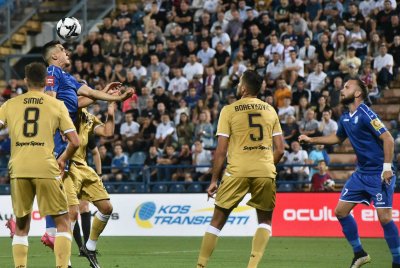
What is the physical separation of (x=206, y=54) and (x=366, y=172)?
1476 cm

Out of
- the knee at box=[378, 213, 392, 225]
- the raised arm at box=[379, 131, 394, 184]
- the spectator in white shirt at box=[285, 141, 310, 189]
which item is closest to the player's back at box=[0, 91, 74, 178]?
the raised arm at box=[379, 131, 394, 184]

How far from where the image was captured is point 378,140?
12.3 metres

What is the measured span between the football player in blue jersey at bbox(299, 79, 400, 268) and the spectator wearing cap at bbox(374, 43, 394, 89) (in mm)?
11705

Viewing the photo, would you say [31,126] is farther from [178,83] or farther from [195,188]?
[178,83]

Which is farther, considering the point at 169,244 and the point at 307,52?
the point at 307,52

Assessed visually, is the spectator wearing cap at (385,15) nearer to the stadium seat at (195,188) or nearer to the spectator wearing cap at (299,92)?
the spectator wearing cap at (299,92)

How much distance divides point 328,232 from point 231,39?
26.5 feet

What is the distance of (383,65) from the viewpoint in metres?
24.1

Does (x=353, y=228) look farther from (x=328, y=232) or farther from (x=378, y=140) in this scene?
(x=328, y=232)

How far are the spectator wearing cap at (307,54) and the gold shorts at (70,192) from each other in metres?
13.3

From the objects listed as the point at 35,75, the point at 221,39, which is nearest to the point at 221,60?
the point at 221,39

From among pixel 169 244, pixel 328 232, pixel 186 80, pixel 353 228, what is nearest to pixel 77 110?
pixel 353 228

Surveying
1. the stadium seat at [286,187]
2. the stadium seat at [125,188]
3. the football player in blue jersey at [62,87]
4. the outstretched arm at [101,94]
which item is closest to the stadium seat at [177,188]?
the stadium seat at [125,188]

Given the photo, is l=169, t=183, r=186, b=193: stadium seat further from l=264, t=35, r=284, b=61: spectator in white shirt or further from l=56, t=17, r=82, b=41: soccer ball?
l=56, t=17, r=82, b=41: soccer ball
